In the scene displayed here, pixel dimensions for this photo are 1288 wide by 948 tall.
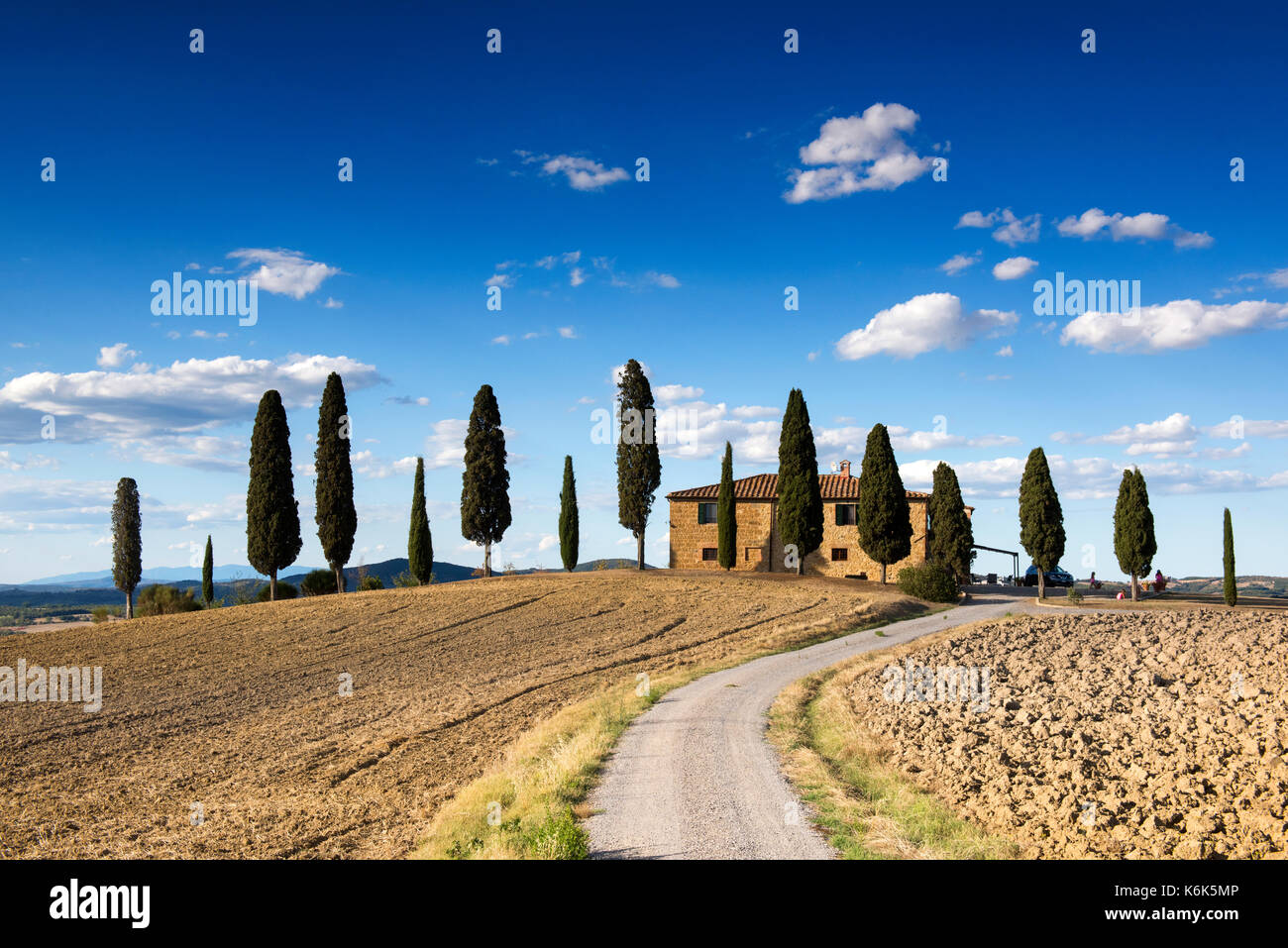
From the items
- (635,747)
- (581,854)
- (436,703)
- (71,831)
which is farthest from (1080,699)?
(71,831)

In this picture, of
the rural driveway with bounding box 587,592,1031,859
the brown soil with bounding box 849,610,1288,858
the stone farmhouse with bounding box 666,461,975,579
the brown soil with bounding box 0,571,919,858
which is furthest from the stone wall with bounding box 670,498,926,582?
the rural driveway with bounding box 587,592,1031,859

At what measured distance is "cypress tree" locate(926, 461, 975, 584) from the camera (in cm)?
5712

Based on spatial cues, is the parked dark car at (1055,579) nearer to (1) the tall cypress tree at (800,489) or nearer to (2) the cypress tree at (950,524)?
(2) the cypress tree at (950,524)

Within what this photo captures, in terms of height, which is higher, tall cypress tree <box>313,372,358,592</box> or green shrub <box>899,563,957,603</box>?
tall cypress tree <box>313,372,358,592</box>

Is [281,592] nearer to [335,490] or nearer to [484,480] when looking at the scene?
[335,490]

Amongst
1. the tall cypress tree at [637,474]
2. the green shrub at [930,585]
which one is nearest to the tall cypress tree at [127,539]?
the tall cypress tree at [637,474]

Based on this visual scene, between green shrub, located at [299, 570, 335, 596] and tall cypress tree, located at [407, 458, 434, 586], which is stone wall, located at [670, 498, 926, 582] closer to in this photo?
tall cypress tree, located at [407, 458, 434, 586]

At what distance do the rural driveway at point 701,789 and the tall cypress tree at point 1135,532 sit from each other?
127 ft

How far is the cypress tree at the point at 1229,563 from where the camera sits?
1893 inches

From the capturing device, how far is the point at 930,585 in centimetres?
4347

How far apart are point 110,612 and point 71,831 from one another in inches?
2099

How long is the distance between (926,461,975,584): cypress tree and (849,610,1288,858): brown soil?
34.2 meters
